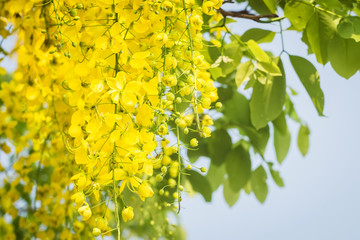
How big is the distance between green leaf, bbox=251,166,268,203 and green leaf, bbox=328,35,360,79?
0.46 metres

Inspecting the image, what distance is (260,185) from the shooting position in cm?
123

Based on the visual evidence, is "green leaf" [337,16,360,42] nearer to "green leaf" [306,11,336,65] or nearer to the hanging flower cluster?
"green leaf" [306,11,336,65]

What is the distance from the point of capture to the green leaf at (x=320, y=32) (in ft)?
2.79

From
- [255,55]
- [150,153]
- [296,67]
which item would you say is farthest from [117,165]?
[296,67]

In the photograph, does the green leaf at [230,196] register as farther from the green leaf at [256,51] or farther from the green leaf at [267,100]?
the green leaf at [256,51]

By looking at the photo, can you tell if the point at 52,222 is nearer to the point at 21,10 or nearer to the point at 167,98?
the point at 21,10

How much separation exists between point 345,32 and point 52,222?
0.83 meters

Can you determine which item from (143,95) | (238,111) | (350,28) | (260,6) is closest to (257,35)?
(260,6)

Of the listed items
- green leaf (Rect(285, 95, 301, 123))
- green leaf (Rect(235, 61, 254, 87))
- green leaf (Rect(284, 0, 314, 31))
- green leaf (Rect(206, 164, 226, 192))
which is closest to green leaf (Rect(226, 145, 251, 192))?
green leaf (Rect(206, 164, 226, 192))

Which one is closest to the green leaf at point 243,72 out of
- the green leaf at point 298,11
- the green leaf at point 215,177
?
the green leaf at point 298,11

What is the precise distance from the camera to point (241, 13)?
0.99m

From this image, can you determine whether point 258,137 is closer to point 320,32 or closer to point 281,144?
point 281,144

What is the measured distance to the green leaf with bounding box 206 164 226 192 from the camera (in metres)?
1.28

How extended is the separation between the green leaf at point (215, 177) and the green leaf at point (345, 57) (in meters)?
0.53
